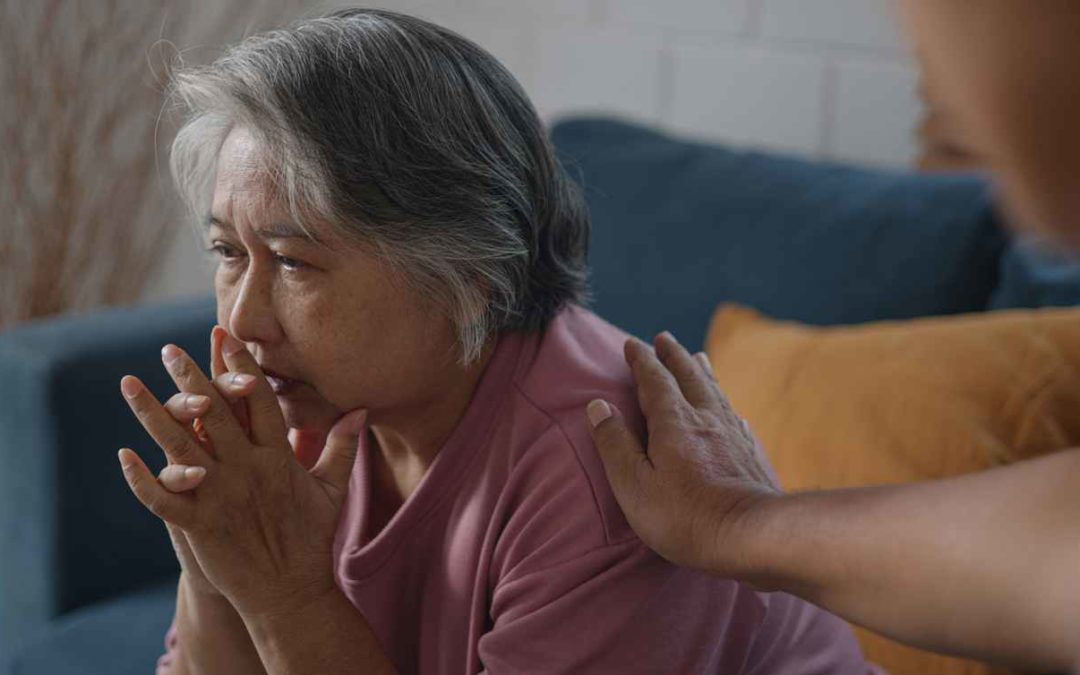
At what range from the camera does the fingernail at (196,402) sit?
1.10 metres

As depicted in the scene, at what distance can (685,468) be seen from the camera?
109cm

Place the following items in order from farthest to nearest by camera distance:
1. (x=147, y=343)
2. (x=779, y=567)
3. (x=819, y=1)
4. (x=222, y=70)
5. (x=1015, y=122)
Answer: (x=819, y=1) < (x=147, y=343) < (x=222, y=70) < (x=779, y=567) < (x=1015, y=122)

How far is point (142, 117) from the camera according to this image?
2816mm

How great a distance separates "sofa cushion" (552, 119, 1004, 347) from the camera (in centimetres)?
180

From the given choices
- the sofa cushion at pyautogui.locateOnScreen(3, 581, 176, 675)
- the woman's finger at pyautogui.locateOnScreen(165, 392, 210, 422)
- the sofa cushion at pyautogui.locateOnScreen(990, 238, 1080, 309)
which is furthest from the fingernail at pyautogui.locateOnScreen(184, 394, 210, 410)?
the sofa cushion at pyautogui.locateOnScreen(990, 238, 1080, 309)

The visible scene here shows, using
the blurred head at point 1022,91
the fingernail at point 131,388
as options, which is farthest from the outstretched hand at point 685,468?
the blurred head at point 1022,91

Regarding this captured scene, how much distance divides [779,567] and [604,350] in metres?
0.30

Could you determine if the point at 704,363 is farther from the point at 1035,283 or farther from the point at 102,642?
the point at 102,642

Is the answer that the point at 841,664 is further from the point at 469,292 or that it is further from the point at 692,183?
the point at 692,183

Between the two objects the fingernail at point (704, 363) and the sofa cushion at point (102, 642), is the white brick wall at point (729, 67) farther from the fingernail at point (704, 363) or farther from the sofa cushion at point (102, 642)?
the sofa cushion at point (102, 642)

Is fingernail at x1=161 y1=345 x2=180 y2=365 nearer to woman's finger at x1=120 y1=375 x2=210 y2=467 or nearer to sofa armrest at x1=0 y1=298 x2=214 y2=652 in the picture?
woman's finger at x1=120 y1=375 x2=210 y2=467

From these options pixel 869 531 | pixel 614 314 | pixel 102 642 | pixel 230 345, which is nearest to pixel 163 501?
pixel 230 345

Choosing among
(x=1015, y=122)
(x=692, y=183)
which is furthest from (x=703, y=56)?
(x=1015, y=122)

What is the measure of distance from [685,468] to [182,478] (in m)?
0.39
